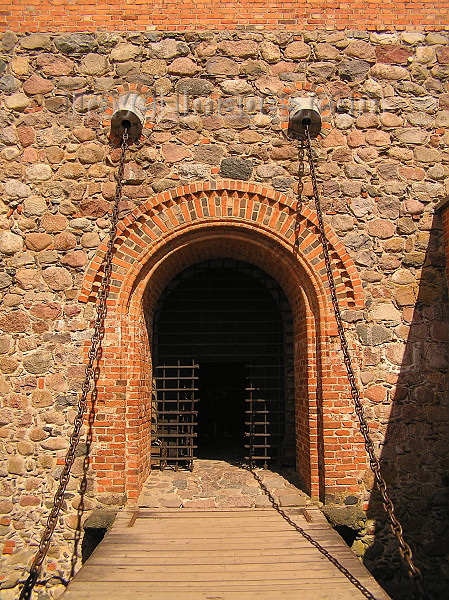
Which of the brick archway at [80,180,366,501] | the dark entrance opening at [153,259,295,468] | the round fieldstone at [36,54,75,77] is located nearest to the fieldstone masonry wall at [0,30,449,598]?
the round fieldstone at [36,54,75,77]

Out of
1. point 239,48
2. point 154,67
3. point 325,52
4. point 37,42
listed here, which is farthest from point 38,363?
point 325,52

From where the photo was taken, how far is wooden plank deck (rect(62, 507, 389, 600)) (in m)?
2.95

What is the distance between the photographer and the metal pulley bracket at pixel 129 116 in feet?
15.3

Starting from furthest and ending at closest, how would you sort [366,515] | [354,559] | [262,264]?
1. [262,264]
2. [366,515]
3. [354,559]

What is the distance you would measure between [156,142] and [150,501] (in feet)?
12.0

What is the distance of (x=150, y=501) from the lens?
446 cm

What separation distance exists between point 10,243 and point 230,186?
233 cm

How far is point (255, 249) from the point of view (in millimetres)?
4965

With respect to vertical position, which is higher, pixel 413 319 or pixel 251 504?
pixel 413 319

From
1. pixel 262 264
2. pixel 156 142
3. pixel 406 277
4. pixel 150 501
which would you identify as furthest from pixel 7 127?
pixel 406 277

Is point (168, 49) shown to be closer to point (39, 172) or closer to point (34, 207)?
point (39, 172)

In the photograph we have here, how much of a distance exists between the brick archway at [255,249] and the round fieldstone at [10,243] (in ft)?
2.61

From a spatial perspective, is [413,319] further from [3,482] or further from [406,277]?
[3,482]

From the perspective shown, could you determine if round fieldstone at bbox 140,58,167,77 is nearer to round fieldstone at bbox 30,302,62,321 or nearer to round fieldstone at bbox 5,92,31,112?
round fieldstone at bbox 5,92,31,112
